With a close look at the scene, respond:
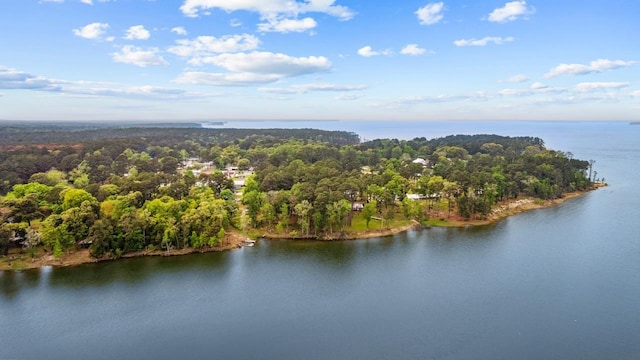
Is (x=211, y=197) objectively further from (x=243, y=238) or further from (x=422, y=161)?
(x=422, y=161)

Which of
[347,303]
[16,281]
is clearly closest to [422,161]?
[347,303]

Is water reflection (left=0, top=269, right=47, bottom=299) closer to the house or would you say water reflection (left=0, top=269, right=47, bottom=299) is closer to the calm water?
the calm water

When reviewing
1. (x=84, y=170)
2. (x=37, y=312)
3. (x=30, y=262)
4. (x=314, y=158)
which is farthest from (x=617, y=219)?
(x=84, y=170)

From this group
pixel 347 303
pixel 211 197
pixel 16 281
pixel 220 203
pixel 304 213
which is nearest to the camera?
pixel 347 303

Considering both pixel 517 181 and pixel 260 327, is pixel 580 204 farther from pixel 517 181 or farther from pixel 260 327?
pixel 260 327

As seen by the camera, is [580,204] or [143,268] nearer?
[143,268]

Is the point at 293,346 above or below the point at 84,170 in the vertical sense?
below

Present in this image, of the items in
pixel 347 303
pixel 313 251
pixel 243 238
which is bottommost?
pixel 347 303
